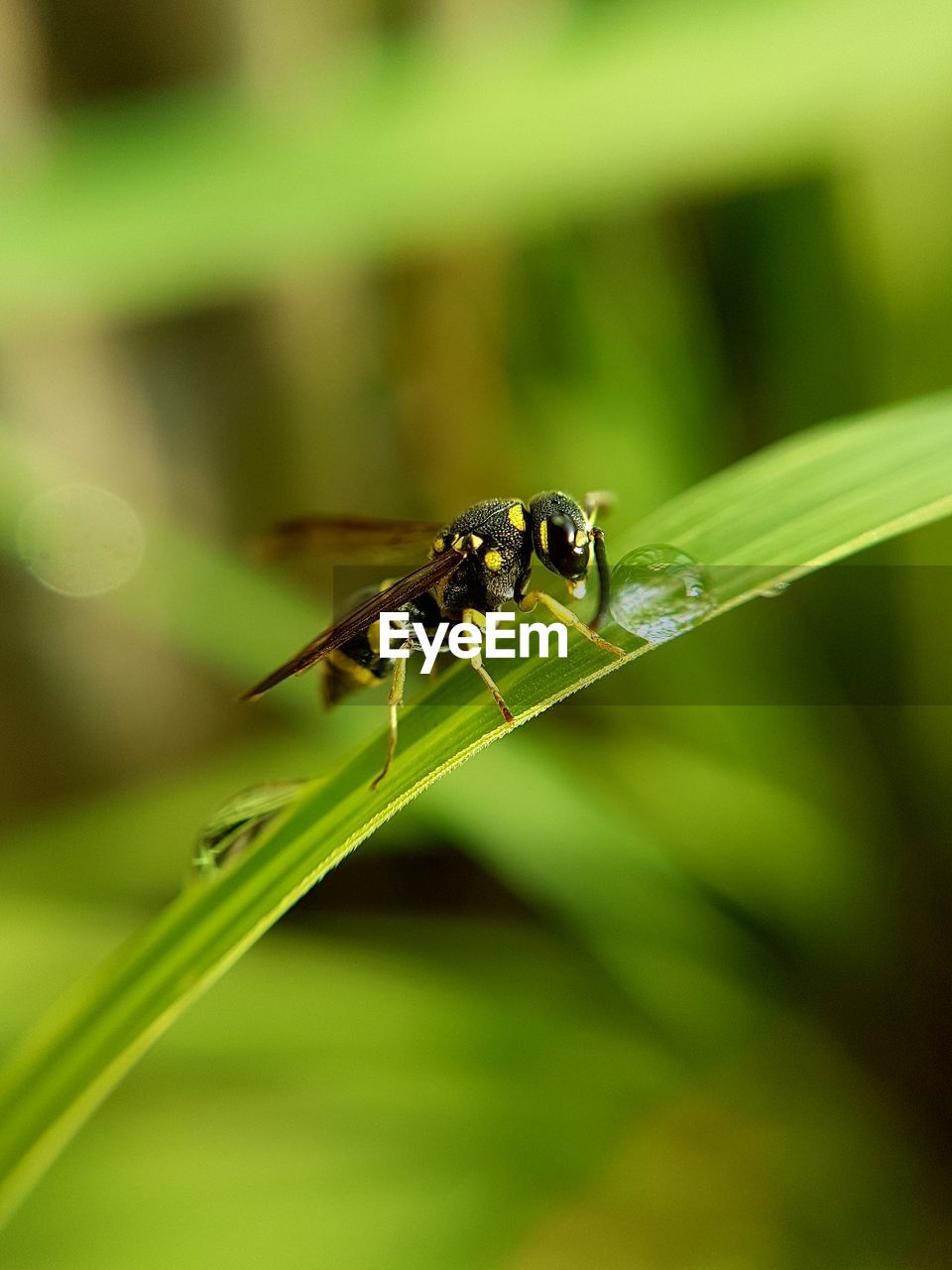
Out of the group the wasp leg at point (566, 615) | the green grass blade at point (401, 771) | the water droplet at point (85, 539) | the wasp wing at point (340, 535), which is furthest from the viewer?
the water droplet at point (85, 539)

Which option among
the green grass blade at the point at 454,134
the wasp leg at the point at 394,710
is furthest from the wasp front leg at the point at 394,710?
the green grass blade at the point at 454,134

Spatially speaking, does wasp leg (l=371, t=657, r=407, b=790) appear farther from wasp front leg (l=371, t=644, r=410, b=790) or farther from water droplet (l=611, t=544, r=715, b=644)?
water droplet (l=611, t=544, r=715, b=644)

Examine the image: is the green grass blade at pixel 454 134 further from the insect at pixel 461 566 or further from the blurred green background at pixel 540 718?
the insect at pixel 461 566

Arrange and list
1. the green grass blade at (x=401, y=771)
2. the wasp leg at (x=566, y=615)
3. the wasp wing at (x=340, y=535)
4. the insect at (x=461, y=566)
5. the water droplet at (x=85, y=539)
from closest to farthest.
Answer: the green grass blade at (x=401, y=771)
the wasp leg at (x=566, y=615)
the insect at (x=461, y=566)
the wasp wing at (x=340, y=535)
the water droplet at (x=85, y=539)

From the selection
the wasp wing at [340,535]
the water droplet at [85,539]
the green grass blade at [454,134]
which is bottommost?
the wasp wing at [340,535]

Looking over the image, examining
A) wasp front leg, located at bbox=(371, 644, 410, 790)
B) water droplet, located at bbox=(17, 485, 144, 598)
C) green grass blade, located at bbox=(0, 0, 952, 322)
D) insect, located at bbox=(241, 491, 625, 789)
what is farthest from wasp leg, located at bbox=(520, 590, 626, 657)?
water droplet, located at bbox=(17, 485, 144, 598)

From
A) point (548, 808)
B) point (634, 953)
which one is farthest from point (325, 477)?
point (634, 953)
